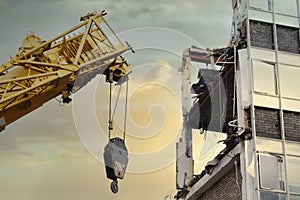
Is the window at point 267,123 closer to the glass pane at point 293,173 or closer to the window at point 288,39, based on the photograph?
the glass pane at point 293,173

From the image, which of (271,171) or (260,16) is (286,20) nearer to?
(260,16)

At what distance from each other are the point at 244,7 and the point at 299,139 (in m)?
4.40

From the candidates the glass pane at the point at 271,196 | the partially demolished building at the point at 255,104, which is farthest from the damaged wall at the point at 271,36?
the glass pane at the point at 271,196

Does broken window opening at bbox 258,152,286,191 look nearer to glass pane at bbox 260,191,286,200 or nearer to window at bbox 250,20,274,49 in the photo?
glass pane at bbox 260,191,286,200

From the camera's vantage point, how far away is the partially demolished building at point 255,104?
14469mm

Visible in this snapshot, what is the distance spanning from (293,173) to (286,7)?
18.0 ft

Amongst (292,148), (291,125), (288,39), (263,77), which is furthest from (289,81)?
(292,148)

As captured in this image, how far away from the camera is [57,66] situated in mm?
13773

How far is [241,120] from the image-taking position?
597 inches

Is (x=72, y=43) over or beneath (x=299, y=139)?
over

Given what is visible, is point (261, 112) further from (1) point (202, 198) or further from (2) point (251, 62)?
(1) point (202, 198)

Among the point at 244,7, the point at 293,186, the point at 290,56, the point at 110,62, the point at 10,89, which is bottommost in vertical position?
the point at 293,186

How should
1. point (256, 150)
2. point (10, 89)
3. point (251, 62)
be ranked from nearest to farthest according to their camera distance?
point (10, 89)
point (256, 150)
point (251, 62)

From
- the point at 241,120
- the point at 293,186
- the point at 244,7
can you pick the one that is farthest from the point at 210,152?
the point at 244,7
